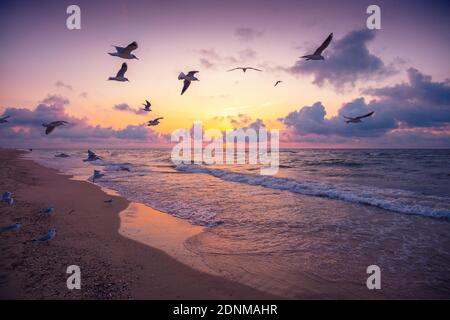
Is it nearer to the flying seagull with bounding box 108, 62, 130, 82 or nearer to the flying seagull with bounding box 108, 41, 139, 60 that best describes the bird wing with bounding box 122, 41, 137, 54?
the flying seagull with bounding box 108, 41, 139, 60

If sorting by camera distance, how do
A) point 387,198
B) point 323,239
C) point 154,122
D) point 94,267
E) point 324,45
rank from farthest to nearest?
point 387,198 < point 154,122 < point 324,45 < point 323,239 < point 94,267

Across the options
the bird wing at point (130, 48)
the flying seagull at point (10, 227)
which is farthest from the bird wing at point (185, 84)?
the flying seagull at point (10, 227)

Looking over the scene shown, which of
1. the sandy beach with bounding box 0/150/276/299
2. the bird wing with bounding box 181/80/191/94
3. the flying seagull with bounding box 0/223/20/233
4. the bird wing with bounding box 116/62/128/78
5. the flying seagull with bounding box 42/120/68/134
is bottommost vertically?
the sandy beach with bounding box 0/150/276/299

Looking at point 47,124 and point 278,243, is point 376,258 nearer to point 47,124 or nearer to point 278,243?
point 278,243

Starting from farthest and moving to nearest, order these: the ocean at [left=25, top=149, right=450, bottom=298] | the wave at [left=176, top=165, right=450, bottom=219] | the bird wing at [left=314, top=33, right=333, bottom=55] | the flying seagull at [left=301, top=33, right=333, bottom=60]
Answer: the wave at [left=176, top=165, right=450, bottom=219]
the flying seagull at [left=301, top=33, right=333, bottom=60]
the bird wing at [left=314, top=33, right=333, bottom=55]
the ocean at [left=25, top=149, right=450, bottom=298]

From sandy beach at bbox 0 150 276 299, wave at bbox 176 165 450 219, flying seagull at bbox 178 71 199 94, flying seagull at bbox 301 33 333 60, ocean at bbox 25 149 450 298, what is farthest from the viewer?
wave at bbox 176 165 450 219

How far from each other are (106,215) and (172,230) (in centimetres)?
325

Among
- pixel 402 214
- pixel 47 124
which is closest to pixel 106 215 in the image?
pixel 47 124

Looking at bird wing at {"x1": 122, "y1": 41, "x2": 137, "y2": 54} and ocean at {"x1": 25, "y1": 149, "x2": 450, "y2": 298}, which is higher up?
bird wing at {"x1": 122, "y1": 41, "x2": 137, "y2": 54}

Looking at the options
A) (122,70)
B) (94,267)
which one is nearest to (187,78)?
(122,70)

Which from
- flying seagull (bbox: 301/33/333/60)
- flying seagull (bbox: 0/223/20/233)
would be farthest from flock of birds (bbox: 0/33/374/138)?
flying seagull (bbox: 0/223/20/233)

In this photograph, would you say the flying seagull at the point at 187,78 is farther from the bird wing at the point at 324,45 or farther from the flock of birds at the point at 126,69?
the bird wing at the point at 324,45

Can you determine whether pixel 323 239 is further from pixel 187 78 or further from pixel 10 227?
pixel 10 227

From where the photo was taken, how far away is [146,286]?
17.4 feet
